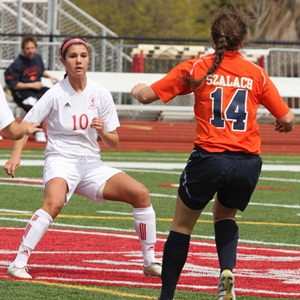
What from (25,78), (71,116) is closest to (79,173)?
(71,116)

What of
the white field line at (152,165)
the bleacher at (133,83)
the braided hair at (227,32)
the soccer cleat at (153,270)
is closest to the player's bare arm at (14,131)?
the braided hair at (227,32)

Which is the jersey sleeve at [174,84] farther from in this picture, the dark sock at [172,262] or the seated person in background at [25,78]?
the seated person in background at [25,78]

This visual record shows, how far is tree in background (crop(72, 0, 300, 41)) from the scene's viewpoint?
49812 millimetres

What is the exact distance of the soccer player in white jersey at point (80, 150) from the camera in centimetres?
852

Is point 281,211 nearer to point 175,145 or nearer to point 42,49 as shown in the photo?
point 175,145

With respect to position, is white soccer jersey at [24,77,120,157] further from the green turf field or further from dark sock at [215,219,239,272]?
dark sock at [215,219,239,272]

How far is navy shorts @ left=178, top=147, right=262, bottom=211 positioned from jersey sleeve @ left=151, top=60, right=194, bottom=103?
0.37 m

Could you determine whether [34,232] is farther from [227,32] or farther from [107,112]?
[227,32]

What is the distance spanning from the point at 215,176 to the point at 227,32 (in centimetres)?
90

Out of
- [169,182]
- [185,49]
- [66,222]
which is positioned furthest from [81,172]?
[185,49]

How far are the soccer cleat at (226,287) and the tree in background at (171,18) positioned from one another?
41.9 metres

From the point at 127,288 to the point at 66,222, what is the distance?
4.17 m

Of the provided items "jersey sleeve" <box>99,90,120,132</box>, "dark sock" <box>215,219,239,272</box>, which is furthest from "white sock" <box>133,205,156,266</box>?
"dark sock" <box>215,219,239,272</box>

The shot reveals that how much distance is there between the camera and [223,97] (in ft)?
23.0
